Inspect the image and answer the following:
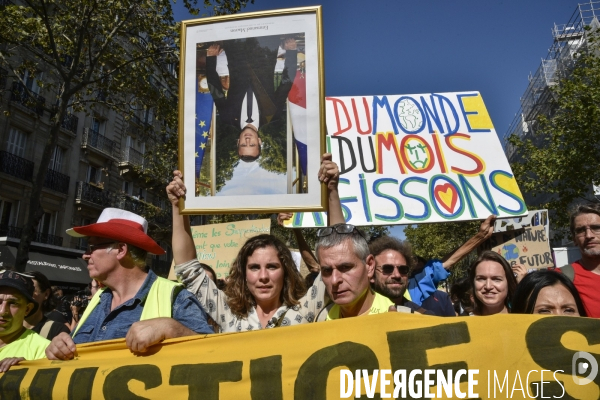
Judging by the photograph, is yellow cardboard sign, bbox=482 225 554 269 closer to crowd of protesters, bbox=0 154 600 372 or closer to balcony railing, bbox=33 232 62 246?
crowd of protesters, bbox=0 154 600 372

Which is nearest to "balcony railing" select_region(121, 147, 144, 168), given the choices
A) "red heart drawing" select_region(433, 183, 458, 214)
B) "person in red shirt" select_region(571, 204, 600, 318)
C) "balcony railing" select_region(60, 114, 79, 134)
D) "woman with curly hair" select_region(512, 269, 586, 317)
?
"balcony railing" select_region(60, 114, 79, 134)

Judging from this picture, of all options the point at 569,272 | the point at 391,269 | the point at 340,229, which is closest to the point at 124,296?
the point at 340,229

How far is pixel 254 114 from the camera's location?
2.75 meters

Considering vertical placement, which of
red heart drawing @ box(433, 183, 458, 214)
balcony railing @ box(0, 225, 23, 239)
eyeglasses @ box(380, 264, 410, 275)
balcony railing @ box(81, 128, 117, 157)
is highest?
balcony railing @ box(81, 128, 117, 157)

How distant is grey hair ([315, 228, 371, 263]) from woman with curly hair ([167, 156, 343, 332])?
0.35 metres

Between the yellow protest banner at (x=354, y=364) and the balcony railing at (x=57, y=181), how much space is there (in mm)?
21242

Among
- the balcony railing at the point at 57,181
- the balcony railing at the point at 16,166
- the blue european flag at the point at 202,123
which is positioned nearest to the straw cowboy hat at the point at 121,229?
the blue european flag at the point at 202,123

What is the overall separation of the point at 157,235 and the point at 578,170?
1707 cm

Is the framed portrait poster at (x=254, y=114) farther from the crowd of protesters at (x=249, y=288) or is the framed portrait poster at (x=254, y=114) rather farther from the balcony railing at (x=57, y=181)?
the balcony railing at (x=57, y=181)

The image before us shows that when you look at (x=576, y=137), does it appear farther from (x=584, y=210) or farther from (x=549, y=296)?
(x=549, y=296)

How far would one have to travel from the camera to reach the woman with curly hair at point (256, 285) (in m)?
2.64

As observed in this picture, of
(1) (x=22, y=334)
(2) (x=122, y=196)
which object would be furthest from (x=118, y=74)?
(2) (x=122, y=196)

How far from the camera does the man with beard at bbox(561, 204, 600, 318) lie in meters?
3.01

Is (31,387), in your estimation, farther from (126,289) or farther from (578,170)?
(578,170)
